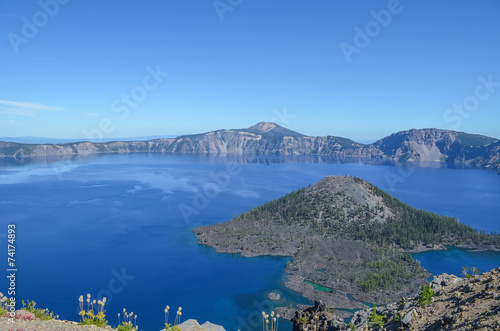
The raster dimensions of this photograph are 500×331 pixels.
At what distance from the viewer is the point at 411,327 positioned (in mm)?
17578

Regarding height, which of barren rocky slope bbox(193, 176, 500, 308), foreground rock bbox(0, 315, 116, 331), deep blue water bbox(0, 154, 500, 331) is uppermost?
foreground rock bbox(0, 315, 116, 331)

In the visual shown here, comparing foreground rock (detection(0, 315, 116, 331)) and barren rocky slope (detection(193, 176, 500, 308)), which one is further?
barren rocky slope (detection(193, 176, 500, 308))

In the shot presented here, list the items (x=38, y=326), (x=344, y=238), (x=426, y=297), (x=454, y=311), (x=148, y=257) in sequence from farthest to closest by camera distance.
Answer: (x=344, y=238)
(x=148, y=257)
(x=426, y=297)
(x=454, y=311)
(x=38, y=326)

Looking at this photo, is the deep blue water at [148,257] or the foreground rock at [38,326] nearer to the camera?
the foreground rock at [38,326]

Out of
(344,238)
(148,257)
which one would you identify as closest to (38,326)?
(148,257)

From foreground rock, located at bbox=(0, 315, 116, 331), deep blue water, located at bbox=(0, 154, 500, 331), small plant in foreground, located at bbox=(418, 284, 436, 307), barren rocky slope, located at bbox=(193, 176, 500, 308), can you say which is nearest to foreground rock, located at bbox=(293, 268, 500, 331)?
small plant in foreground, located at bbox=(418, 284, 436, 307)

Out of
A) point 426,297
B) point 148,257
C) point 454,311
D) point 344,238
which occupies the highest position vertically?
point 454,311

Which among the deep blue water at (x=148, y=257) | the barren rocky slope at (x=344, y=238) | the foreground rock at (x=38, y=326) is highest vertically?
the foreground rock at (x=38, y=326)

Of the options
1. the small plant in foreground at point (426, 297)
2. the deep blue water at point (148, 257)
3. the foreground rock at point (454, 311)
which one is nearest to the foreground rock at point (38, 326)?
the foreground rock at point (454, 311)

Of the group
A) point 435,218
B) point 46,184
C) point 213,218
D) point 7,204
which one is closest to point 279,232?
point 213,218

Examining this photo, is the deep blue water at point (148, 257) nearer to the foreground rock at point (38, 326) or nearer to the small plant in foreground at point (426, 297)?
the small plant in foreground at point (426, 297)

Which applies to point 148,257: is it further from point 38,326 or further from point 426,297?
point 426,297

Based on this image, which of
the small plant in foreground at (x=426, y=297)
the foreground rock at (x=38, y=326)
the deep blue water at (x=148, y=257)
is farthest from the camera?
the deep blue water at (x=148, y=257)

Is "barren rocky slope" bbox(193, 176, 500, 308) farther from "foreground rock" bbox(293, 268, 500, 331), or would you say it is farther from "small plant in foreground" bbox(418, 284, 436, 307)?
"small plant in foreground" bbox(418, 284, 436, 307)
